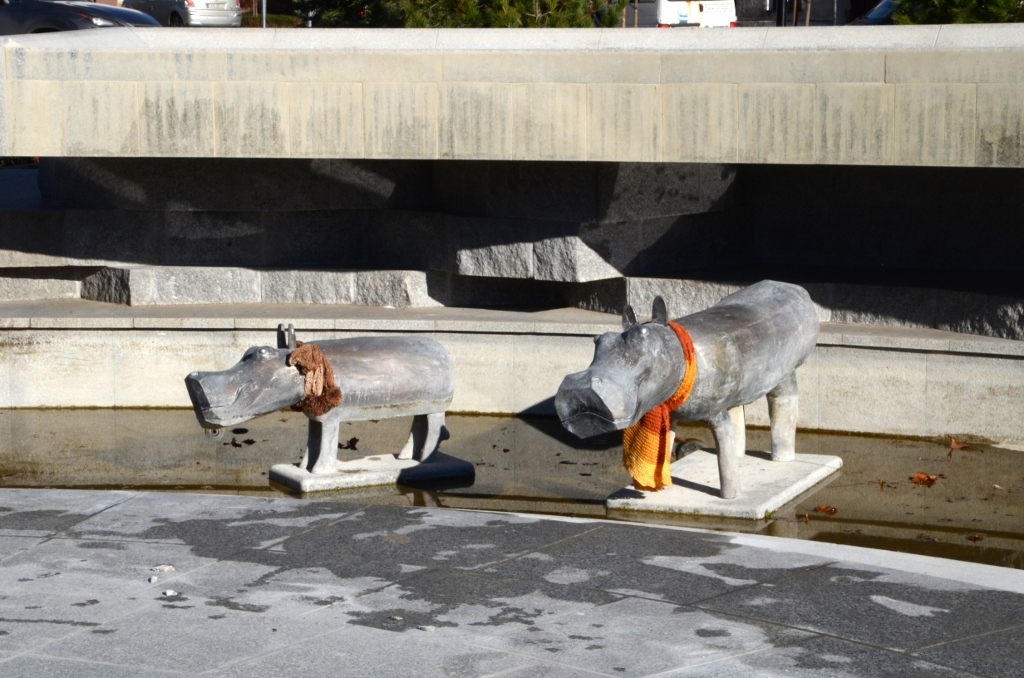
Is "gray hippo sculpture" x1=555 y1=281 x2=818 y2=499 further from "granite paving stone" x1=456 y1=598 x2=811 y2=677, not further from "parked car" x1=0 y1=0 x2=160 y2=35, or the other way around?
"parked car" x1=0 y1=0 x2=160 y2=35

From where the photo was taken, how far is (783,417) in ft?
26.9

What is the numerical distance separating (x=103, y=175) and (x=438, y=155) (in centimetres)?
336

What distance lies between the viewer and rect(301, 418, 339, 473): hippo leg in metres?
8.00

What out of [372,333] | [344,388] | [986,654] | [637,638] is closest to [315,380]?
[344,388]

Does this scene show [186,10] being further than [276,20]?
No

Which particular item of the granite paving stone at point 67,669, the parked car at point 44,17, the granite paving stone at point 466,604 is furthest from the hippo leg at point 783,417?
the parked car at point 44,17

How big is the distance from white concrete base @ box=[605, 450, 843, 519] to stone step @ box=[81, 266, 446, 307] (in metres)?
3.38

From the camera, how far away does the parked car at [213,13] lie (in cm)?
2473

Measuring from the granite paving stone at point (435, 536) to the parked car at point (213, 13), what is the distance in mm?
20124

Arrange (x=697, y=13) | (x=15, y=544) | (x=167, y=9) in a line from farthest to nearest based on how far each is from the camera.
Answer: (x=167, y=9) < (x=697, y=13) < (x=15, y=544)

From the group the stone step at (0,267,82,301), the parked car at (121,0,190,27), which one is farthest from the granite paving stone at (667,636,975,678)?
the parked car at (121,0,190,27)

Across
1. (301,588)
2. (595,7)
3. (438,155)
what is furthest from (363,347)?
(595,7)

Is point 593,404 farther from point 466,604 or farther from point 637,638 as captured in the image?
point 637,638

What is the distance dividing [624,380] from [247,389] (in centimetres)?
209
